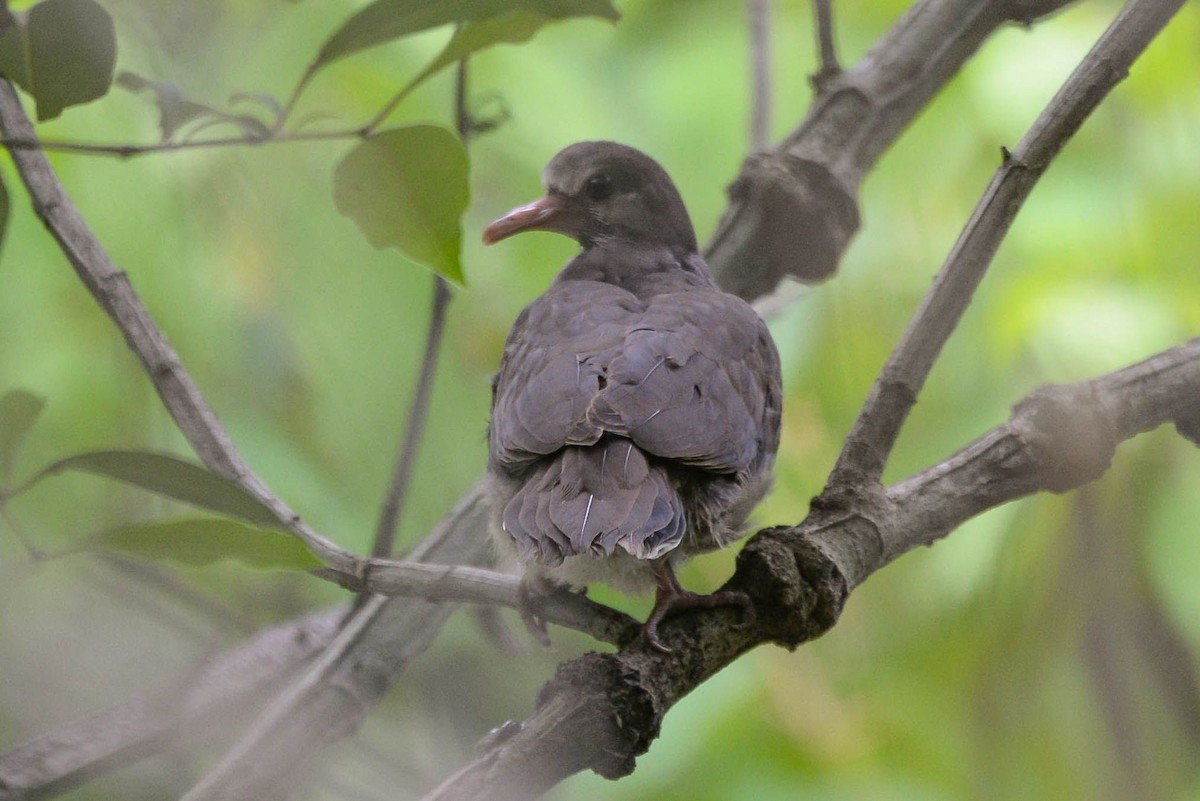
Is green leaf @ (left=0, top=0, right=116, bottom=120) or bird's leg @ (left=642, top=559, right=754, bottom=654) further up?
green leaf @ (left=0, top=0, right=116, bottom=120)

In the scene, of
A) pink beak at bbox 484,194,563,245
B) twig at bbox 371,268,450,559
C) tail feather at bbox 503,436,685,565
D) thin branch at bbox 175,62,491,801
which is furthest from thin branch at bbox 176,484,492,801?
pink beak at bbox 484,194,563,245

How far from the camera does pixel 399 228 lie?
1991mm

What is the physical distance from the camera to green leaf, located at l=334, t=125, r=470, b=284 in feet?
6.32

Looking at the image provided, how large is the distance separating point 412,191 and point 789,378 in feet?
4.52

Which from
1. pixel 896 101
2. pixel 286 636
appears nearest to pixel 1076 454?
pixel 896 101

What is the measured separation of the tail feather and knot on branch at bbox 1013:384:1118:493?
1.90 ft

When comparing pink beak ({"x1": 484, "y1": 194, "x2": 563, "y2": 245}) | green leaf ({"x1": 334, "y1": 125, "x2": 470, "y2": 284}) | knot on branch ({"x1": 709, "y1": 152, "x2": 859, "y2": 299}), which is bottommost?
green leaf ({"x1": 334, "y1": 125, "x2": 470, "y2": 284})

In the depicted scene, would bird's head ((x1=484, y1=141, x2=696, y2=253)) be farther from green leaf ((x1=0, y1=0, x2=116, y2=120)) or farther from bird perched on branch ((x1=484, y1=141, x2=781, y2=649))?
green leaf ((x1=0, y1=0, x2=116, y2=120))

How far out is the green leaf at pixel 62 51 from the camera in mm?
1688

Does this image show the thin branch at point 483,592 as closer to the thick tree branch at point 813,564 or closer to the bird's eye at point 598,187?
the thick tree branch at point 813,564

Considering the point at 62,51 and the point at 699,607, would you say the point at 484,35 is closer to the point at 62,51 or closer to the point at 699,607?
the point at 62,51

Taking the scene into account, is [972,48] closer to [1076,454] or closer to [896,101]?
[896,101]

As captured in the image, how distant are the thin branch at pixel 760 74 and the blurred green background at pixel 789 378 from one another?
0.31m

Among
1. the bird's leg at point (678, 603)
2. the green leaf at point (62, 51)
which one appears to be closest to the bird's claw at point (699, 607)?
the bird's leg at point (678, 603)
